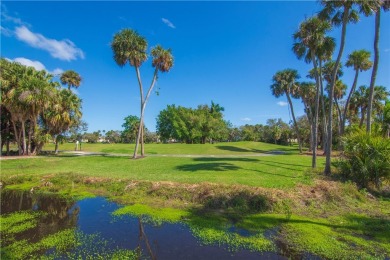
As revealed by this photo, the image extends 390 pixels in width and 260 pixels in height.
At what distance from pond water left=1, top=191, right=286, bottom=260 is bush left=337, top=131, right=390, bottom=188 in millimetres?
9777

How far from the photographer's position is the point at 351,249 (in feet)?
23.2

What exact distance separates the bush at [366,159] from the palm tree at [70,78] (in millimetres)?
37508

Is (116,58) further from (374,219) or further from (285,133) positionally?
(285,133)

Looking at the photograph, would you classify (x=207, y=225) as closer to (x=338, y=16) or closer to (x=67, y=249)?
(x=67, y=249)

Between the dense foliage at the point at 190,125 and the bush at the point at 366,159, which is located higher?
the dense foliage at the point at 190,125

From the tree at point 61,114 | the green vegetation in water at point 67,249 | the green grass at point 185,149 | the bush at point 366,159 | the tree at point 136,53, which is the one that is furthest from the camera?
the green grass at point 185,149

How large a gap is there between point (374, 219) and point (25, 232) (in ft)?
42.3

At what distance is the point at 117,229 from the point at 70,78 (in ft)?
116

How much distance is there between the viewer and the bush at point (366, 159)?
522 inches

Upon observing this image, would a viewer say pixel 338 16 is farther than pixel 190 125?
No

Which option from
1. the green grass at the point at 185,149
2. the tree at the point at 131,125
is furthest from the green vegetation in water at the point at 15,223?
the tree at the point at 131,125

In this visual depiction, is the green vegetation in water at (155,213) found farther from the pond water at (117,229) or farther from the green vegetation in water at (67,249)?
the green vegetation in water at (67,249)

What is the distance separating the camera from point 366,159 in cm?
1364

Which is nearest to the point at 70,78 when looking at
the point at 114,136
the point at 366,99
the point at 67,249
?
the point at 67,249
